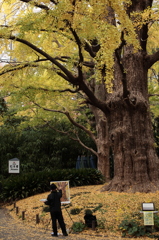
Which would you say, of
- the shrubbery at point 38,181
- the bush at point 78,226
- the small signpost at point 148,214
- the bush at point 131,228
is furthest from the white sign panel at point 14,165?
the small signpost at point 148,214

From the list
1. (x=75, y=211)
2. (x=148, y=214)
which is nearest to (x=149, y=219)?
(x=148, y=214)

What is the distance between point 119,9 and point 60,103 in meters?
9.79

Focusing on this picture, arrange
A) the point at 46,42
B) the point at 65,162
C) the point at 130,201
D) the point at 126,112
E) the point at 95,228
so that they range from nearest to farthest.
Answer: the point at 95,228 < the point at 130,201 < the point at 126,112 < the point at 46,42 < the point at 65,162

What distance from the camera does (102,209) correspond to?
856 centimetres

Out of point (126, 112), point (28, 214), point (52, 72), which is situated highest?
point (52, 72)

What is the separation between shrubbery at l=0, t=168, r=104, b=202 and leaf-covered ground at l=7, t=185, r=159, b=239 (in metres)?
1.62

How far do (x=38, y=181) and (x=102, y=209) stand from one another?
223 inches

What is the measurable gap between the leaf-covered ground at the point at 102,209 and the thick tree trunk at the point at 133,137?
2.29 ft

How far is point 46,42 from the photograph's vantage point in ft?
43.0

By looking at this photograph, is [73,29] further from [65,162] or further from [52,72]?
[65,162]

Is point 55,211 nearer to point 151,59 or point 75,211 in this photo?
point 75,211

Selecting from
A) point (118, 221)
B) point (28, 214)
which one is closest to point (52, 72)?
point (28, 214)

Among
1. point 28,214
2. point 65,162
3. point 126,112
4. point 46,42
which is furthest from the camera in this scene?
point 65,162

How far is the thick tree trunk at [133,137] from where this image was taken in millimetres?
10688
